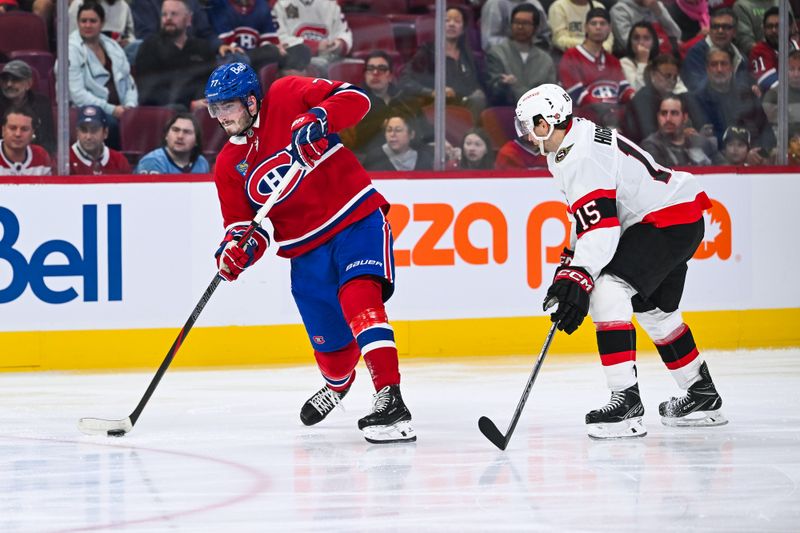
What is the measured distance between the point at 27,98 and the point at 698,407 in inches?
116

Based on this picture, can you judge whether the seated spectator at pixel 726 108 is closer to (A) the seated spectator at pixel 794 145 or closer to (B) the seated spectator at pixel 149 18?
(A) the seated spectator at pixel 794 145

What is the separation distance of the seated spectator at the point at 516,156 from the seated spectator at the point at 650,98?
1.66 ft

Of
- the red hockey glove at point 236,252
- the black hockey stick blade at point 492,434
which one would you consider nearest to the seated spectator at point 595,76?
the red hockey glove at point 236,252

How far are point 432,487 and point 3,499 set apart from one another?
3.28 ft

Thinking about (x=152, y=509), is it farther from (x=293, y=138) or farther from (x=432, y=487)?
(x=293, y=138)

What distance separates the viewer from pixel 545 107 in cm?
397

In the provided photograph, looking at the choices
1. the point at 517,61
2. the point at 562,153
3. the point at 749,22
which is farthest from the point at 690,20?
the point at 562,153

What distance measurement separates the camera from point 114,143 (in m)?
5.88

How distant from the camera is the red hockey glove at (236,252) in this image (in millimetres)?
4191

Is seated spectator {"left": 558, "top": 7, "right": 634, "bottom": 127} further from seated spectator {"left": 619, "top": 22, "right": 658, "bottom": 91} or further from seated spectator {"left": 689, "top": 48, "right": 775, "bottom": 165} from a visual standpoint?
seated spectator {"left": 689, "top": 48, "right": 775, "bottom": 165}

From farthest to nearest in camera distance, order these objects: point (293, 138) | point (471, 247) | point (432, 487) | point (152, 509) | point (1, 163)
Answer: point (471, 247) < point (1, 163) < point (293, 138) < point (432, 487) < point (152, 509)

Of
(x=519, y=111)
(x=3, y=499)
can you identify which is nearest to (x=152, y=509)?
(x=3, y=499)

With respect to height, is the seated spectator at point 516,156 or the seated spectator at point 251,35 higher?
the seated spectator at point 251,35

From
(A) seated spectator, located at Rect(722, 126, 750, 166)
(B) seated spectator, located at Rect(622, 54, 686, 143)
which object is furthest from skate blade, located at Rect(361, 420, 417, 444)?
(A) seated spectator, located at Rect(722, 126, 750, 166)
